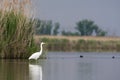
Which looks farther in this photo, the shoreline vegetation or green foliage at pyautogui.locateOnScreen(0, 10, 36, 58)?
the shoreline vegetation

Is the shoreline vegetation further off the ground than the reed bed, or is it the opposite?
the reed bed

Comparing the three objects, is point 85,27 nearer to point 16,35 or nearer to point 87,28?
point 87,28

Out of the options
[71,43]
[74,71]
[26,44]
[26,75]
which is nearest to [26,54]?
[26,44]

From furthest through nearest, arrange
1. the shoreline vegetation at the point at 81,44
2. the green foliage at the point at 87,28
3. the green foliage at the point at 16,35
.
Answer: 1. the green foliage at the point at 87,28
2. the shoreline vegetation at the point at 81,44
3. the green foliage at the point at 16,35

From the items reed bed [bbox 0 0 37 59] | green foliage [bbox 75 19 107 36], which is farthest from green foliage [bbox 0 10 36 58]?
green foliage [bbox 75 19 107 36]

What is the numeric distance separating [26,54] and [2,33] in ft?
4.40

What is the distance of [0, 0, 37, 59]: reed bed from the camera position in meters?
24.4

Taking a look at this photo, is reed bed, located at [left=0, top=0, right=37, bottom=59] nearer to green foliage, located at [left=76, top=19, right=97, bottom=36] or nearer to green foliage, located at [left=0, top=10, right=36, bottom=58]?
green foliage, located at [left=0, top=10, right=36, bottom=58]

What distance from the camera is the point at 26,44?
24719 mm

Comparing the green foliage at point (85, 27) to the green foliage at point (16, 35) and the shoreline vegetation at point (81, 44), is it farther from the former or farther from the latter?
the green foliage at point (16, 35)

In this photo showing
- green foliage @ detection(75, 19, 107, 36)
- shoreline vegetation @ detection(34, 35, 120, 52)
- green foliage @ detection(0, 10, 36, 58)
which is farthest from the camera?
green foliage @ detection(75, 19, 107, 36)

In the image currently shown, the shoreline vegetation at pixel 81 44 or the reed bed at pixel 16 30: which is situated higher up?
the reed bed at pixel 16 30

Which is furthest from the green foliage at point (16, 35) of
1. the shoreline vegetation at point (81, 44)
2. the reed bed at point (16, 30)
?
the shoreline vegetation at point (81, 44)

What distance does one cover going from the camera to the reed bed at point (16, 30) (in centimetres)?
2440
